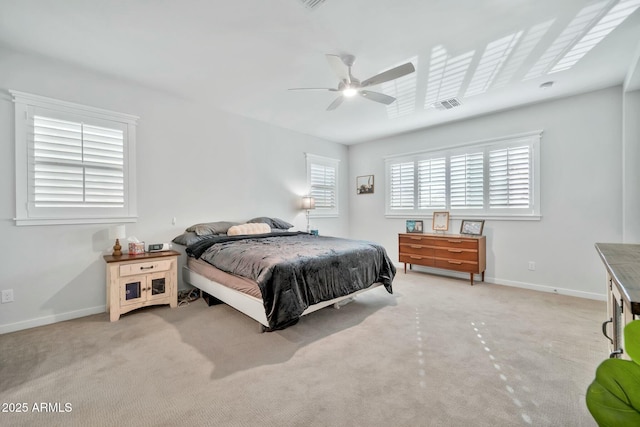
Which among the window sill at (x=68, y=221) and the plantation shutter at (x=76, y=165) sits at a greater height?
the plantation shutter at (x=76, y=165)

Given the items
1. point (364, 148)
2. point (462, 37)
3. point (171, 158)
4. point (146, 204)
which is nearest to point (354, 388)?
point (462, 37)

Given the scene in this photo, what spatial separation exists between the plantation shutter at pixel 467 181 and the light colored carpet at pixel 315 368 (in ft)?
6.47

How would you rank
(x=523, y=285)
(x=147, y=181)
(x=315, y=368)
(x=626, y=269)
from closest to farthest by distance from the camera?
(x=626, y=269) < (x=315, y=368) < (x=147, y=181) < (x=523, y=285)

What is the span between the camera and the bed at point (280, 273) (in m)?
2.44

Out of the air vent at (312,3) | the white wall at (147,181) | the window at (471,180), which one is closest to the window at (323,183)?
the white wall at (147,181)

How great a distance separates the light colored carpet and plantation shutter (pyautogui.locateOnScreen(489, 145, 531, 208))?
1.64m

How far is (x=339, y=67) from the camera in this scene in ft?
8.60

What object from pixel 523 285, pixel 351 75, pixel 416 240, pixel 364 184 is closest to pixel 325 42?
pixel 351 75

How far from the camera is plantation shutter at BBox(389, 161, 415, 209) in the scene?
18.0 feet

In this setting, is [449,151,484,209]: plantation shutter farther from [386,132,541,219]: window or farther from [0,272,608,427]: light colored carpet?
[0,272,608,427]: light colored carpet

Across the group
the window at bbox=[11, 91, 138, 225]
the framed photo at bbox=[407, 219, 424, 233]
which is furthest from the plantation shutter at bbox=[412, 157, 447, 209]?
the window at bbox=[11, 91, 138, 225]

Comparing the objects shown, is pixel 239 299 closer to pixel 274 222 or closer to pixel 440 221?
pixel 274 222

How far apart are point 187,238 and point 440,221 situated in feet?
13.5

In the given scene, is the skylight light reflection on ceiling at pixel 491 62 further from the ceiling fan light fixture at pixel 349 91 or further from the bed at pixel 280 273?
the bed at pixel 280 273
